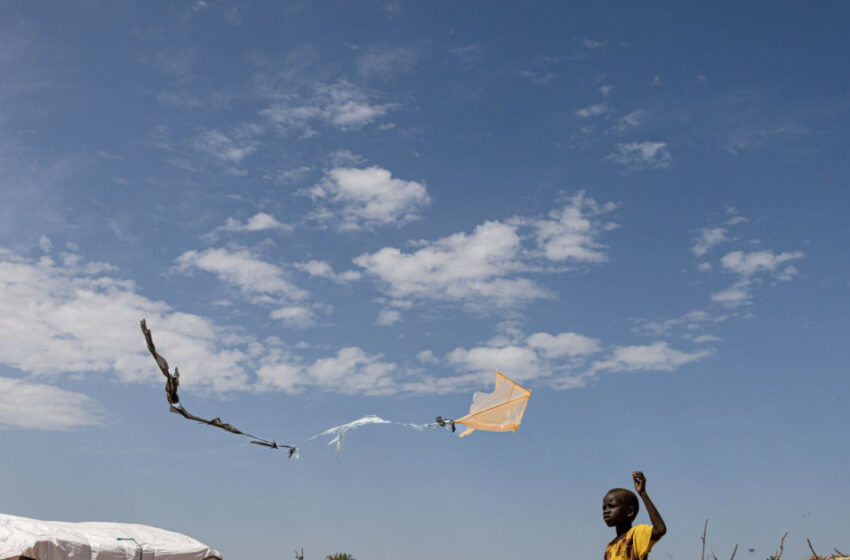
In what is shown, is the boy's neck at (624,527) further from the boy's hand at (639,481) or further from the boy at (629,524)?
the boy's hand at (639,481)

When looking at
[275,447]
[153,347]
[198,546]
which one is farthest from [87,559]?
[153,347]

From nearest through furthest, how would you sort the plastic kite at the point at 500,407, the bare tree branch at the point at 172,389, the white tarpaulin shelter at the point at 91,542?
the bare tree branch at the point at 172,389 < the plastic kite at the point at 500,407 < the white tarpaulin shelter at the point at 91,542

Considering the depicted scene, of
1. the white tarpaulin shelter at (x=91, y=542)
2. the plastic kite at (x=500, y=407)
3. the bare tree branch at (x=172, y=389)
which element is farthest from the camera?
the white tarpaulin shelter at (x=91, y=542)

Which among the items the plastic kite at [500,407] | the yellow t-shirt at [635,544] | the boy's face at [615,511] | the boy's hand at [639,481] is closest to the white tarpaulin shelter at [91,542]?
the plastic kite at [500,407]

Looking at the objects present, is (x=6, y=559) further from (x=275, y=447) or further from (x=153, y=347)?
(x=153, y=347)

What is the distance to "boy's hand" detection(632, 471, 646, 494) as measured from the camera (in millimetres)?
7663

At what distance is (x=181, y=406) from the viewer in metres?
6.48

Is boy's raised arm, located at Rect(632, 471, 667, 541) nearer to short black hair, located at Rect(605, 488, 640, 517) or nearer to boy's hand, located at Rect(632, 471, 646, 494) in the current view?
boy's hand, located at Rect(632, 471, 646, 494)

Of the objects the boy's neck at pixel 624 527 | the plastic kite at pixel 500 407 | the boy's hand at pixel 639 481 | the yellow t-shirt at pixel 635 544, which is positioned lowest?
the yellow t-shirt at pixel 635 544

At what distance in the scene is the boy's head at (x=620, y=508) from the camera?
7.98 m

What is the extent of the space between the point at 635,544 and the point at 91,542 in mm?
14897

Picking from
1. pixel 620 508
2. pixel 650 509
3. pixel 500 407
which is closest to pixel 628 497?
pixel 620 508

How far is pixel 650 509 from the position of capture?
24.6 ft

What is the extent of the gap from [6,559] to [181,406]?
12500 mm
